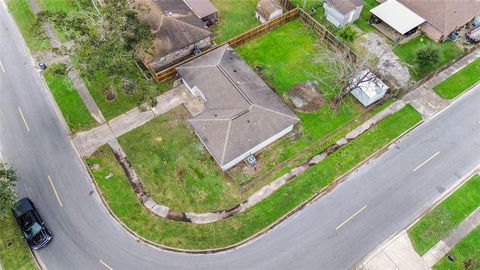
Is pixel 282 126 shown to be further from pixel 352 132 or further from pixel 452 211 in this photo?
pixel 452 211

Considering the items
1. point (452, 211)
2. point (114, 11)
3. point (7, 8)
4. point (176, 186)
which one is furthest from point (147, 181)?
point (7, 8)

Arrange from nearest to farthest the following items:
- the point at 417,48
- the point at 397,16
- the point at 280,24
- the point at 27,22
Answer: the point at 417,48 < the point at 397,16 < the point at 27,22 < the point at 280,24

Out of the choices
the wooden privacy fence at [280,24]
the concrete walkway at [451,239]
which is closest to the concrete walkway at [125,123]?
the wooden privacy fence at [280,24]

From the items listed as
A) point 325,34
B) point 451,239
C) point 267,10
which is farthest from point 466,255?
point 267,10

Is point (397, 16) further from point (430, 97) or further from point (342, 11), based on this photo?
point (430, 97)

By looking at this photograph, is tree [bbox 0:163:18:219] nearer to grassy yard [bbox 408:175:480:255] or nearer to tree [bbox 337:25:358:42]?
grassy yard [bbox 408:175:480:255]

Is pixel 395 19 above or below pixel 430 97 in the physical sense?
above

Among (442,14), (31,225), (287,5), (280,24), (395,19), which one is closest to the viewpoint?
(31,225)
